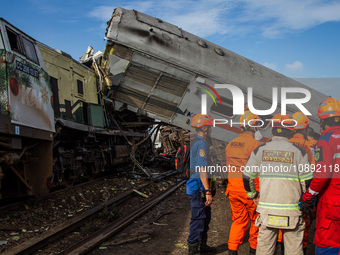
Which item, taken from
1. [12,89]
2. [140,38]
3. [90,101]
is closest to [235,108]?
[140,38]

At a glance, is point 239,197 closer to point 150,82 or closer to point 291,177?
point 291,177

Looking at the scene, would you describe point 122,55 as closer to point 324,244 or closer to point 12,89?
point 12,89

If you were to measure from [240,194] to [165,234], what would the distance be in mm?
1896

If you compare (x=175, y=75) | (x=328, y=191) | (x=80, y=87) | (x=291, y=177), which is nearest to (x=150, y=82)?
(x=175, y=75)

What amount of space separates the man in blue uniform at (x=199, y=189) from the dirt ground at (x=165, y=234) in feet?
1.24

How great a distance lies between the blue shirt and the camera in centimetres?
445

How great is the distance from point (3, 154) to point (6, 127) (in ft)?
1.44

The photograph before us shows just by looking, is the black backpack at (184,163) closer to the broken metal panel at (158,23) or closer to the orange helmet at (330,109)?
the orange helmet at (330,109)

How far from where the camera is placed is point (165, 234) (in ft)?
18.1

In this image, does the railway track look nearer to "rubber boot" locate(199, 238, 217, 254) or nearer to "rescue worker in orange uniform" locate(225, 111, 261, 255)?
"rubber boot" locate(199, 238, 217, 254)

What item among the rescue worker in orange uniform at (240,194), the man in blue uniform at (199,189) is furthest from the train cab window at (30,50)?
the rescue worker in orange uniform at (240,194)

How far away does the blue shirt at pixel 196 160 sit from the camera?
4.45 m

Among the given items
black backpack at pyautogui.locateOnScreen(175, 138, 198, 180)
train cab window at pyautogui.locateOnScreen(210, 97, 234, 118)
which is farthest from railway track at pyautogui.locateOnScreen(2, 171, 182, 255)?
train cab window at pyautogui.locateOnScreen(210, 97, 234, 118)

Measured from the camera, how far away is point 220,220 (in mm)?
6414
